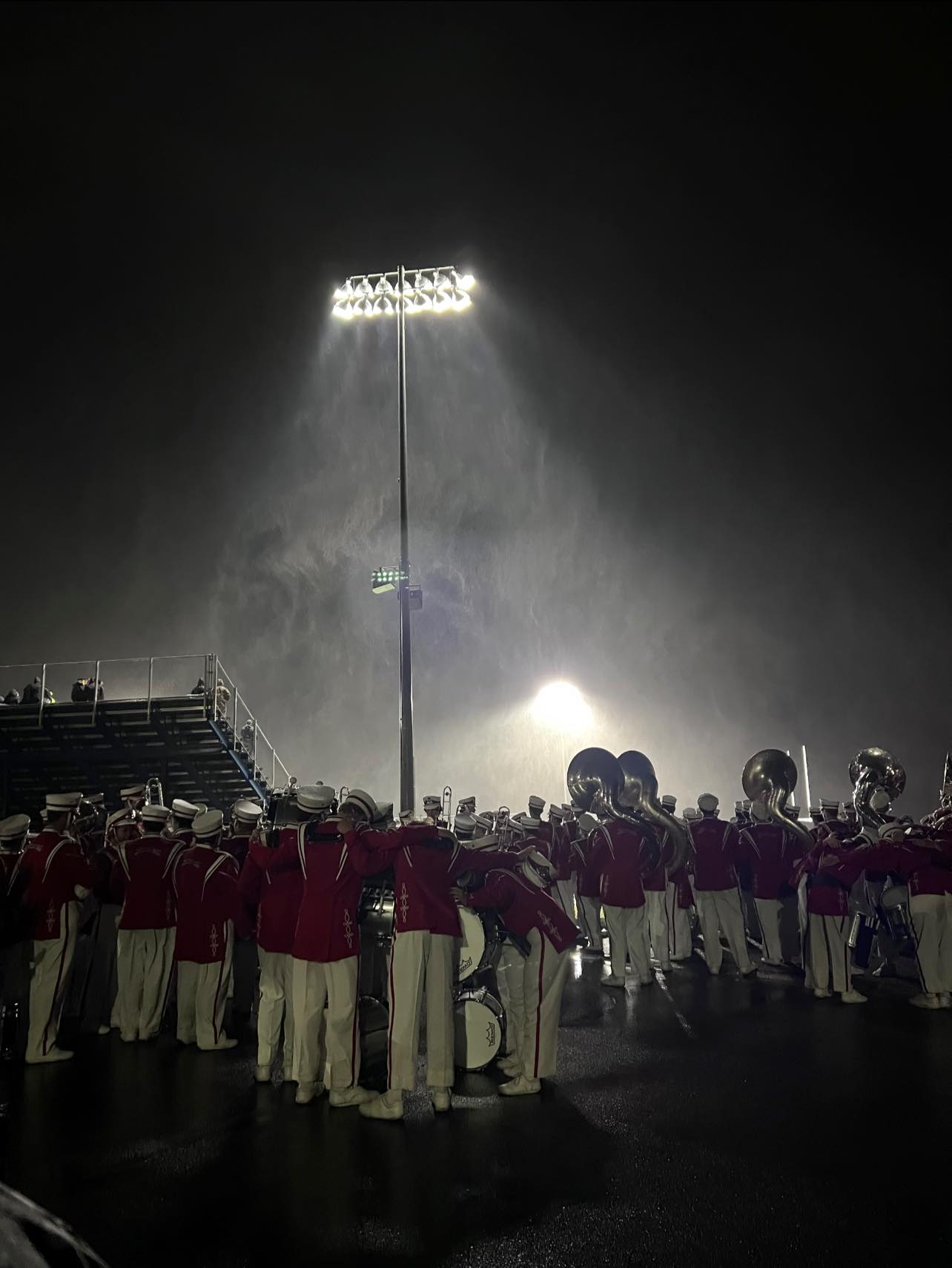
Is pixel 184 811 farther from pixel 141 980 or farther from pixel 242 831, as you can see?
pixel 141 980

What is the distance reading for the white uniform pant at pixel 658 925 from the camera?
501 inches

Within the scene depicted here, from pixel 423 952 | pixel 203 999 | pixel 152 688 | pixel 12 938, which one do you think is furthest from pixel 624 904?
pixel 152 688

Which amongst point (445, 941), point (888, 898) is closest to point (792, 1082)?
point (445, 941)

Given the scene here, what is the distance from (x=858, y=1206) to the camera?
4566mm

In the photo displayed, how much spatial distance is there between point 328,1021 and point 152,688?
925 inches

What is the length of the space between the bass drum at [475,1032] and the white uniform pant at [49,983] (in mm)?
3698

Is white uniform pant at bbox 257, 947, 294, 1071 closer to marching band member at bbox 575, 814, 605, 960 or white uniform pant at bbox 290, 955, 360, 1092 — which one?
white uniform pant at bbox 290, 955, 360, 1092

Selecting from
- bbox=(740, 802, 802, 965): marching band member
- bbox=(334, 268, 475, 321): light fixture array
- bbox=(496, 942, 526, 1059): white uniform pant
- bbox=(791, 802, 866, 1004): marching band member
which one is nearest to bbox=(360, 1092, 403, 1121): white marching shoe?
bbox=(496, 942, 526, 1059): white uniform pant

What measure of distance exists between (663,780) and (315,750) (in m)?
12.7

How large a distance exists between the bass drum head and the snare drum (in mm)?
5889

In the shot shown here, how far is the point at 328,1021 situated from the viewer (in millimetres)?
6633

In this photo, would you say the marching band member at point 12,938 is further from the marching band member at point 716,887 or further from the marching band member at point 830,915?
the marching band member at point 830,915

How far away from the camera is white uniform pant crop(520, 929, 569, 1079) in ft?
22.4

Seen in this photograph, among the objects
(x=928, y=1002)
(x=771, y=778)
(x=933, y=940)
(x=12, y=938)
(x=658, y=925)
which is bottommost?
(x=928, y=1002)
